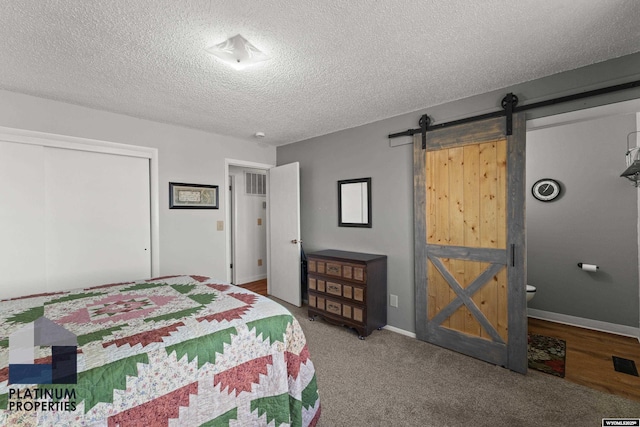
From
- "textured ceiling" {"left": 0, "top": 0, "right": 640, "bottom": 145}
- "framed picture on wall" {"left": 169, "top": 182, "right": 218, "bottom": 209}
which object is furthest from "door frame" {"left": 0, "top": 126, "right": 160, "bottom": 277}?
"textured ceiling" {"left": 0, "top": 0, "right": 640, "bottom": 145}

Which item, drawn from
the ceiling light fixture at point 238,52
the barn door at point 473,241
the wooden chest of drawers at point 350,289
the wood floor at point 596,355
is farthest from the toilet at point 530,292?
the ceiling light fixture at point 238,52

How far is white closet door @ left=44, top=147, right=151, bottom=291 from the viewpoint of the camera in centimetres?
269

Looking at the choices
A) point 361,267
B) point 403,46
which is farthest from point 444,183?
point 403,46

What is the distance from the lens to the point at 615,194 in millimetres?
3137

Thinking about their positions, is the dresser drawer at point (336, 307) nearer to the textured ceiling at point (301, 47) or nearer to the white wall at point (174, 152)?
the white wall at point (174, 152)

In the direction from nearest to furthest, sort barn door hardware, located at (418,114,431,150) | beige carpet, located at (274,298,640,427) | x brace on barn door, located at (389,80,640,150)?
beige carpet, located at (274,298,640,427), x brace on barn door, located at (389,80,640,150), barn door hardware, located at (418,114,431,150)

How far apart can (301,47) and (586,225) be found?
3.76m

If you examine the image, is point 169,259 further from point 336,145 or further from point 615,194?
point 615,194

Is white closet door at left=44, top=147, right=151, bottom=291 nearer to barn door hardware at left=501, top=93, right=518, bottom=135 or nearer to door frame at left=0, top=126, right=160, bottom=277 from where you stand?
door frame at left=0, top=126, right=160, bottom=277

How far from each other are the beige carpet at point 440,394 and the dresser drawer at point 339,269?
2.34 feet

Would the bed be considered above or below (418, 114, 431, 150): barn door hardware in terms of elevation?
below

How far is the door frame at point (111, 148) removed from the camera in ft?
8.24

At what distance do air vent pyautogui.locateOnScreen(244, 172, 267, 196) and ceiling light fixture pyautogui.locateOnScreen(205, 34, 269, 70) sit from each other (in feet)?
11.7

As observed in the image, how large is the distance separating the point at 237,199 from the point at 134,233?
7.33 feet
